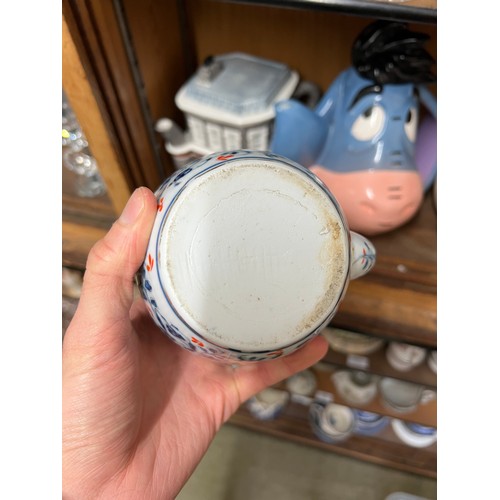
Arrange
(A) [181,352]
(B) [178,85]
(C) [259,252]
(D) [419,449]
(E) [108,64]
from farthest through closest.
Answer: (D) [419,449]
(B) [178,85]
(A) [181,352]
(E) [108,64]
(C) [259,252]

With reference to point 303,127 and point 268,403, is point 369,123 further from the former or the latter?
point 268,403

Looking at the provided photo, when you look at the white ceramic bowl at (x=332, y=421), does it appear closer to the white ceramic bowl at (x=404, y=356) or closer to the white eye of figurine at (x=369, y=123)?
the white ceramic bowl at (x=404, y=356)

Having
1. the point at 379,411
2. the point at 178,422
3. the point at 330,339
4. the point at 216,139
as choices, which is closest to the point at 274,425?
the point at 379,411

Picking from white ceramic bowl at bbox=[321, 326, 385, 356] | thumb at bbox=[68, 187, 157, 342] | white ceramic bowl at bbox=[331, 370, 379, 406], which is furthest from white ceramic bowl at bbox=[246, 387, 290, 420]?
thumb at bbox=[68, 187, 157, 342]

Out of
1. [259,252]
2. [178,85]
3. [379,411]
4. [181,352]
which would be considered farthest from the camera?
[379,411]

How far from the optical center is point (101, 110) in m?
0.59

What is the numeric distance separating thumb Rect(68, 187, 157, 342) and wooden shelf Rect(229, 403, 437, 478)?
0.81 meters

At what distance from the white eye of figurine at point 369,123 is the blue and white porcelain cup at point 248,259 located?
29cm

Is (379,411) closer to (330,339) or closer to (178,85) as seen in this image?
(330,339)

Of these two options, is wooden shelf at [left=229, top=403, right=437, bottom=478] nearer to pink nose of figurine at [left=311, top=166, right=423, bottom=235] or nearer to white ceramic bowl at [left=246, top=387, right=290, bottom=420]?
white ceramic bowl at [left=246, top=387, right=290, bottom=420]

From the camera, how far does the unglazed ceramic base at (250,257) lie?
0.39 m

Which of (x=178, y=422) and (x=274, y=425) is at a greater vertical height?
(x=178, y=422)

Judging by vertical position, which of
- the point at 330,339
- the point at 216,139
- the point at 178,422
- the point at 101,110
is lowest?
the point at 330,339

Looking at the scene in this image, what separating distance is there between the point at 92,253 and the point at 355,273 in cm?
27
